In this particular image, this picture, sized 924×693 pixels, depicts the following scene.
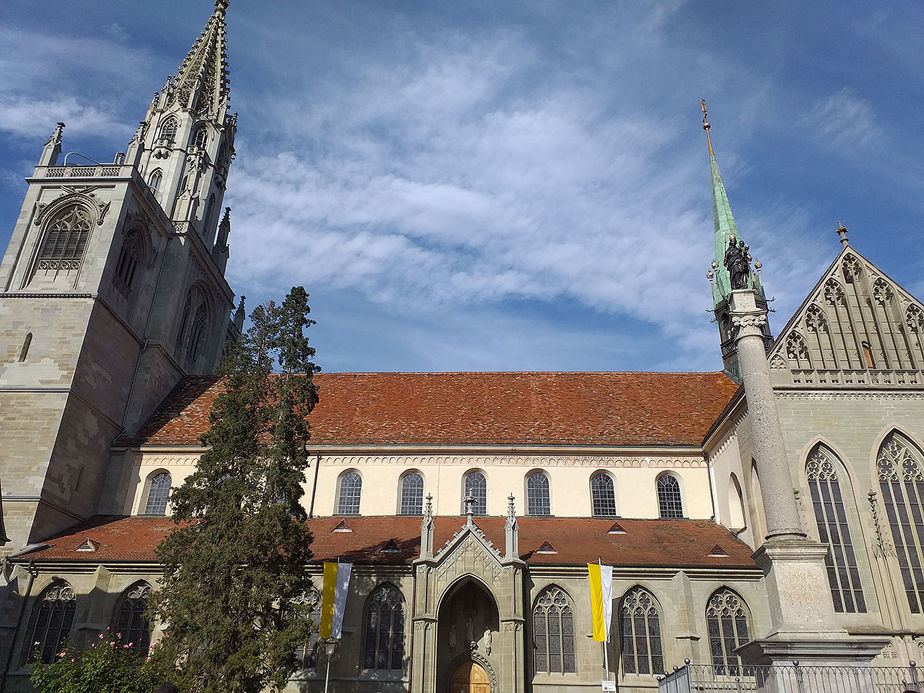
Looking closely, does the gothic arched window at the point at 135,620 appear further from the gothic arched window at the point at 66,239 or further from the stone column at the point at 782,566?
the stone column at the point at 782,566

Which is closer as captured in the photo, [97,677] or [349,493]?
[97,677]

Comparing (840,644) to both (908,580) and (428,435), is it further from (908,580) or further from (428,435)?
(428,435)

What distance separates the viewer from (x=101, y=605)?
22125mm

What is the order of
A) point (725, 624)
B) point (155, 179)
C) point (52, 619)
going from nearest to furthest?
1. point (725, 624)
2. point (52, 619)
3. point (155, 179)

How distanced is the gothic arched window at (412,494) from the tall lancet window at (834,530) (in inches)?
535

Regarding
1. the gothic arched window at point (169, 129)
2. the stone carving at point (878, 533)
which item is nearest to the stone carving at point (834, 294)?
the stone carving at point (878, 533)

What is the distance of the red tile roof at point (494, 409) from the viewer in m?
27.7

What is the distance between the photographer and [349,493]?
27188 millimetres

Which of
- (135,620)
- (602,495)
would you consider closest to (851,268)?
(602,495)

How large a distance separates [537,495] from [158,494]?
1518 cm

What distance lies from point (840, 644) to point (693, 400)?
17.5 meters

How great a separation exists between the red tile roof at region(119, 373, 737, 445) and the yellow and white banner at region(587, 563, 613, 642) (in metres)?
7.16

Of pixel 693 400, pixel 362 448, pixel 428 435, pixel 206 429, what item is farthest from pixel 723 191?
pixel 206 429

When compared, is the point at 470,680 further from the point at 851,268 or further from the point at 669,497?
the point at 851,268
